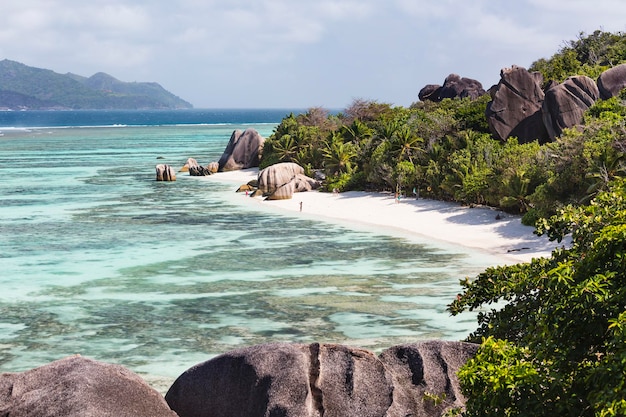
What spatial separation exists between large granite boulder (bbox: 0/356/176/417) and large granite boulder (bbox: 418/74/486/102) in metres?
88.4

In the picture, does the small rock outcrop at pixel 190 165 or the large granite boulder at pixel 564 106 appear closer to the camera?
the large granite boulder at pixel 564 106

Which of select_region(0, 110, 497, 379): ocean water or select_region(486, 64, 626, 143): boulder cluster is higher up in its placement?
select_region(486, 64, 626, 143): boulder cluster

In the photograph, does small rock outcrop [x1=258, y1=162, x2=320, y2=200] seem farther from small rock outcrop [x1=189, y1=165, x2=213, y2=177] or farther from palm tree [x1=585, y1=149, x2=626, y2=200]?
palm tree [x1=585, y1=149, x2=626, y2=200]

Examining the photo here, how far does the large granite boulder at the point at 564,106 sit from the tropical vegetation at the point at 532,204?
106 centimetres

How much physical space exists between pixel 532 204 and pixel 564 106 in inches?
472

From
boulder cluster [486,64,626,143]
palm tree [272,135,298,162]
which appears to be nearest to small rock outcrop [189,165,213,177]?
palm tree [272,135,298,162]

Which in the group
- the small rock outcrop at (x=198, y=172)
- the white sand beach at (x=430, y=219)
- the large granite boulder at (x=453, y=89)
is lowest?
the white sand beach at (x=430, y=219)

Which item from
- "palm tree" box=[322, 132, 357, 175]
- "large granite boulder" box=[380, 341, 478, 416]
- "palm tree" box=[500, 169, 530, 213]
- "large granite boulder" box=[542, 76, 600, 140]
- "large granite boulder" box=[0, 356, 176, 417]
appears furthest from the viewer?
"palm tree" box=[322, 132, 357, 175]

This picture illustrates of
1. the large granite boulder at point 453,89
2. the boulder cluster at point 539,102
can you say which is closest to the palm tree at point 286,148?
the boulder cluster at point 539,102

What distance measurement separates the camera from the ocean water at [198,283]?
72.7 ft

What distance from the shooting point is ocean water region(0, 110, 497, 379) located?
22.2 m

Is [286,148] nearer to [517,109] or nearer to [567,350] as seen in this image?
[517,109]

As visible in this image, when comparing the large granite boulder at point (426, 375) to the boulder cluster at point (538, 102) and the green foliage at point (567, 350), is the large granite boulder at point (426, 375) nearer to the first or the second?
the green foliage at point (567, 350)

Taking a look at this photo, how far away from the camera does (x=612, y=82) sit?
49.8 m
